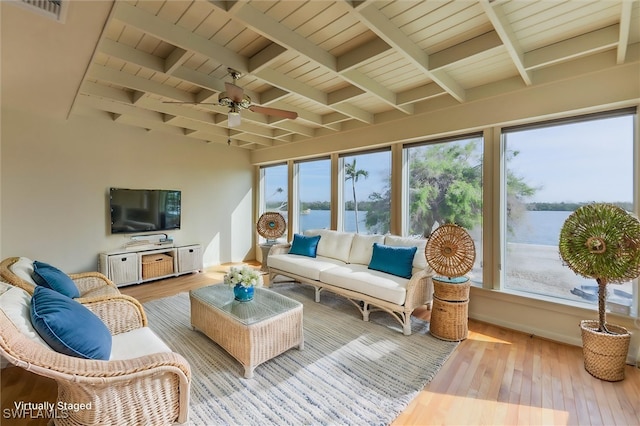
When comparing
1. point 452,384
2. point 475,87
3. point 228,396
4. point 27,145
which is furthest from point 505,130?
point 27,145

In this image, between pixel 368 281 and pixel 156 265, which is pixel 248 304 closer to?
pixel 368 281

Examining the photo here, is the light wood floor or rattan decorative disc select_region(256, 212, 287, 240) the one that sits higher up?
rattan decorative disc select_region(256, 212, 287, 240)

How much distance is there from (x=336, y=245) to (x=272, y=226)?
1686mm

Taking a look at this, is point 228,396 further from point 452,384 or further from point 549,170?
point 549,170

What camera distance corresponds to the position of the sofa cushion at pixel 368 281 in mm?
2982

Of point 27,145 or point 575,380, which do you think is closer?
point 575,380

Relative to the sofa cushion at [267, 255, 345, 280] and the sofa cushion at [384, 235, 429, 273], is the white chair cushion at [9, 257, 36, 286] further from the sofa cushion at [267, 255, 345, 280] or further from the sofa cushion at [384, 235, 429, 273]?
the sofa cushion at [384, 235, 429, 273]

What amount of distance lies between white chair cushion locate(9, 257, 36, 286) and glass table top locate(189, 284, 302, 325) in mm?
1265

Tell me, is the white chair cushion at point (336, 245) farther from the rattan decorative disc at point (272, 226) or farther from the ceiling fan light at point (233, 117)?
the ceiling fan light at point (233, 117)

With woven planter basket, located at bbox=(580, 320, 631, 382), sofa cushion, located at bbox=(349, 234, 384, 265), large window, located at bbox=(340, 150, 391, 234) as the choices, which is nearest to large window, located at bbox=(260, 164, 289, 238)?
large window, located at bbox=(340, 150, 391, 234)

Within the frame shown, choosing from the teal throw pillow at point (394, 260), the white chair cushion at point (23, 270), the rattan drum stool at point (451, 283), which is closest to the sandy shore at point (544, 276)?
the rattan drum stool at point (451, 283)

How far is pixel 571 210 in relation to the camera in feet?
9.50

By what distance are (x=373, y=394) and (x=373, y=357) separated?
0.50m

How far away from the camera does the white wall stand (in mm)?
3816
